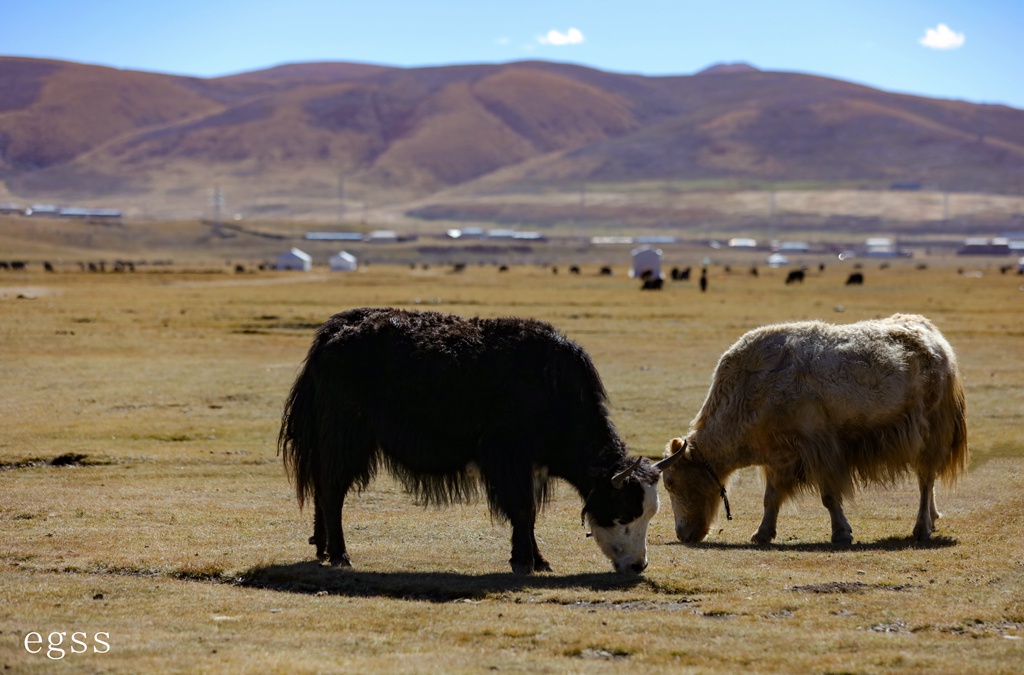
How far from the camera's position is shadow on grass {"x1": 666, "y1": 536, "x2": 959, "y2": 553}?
10.3m

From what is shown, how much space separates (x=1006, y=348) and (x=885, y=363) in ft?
66.0

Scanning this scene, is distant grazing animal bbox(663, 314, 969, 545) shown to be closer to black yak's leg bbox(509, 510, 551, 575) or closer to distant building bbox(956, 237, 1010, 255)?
black yak's leg bbox(509, 510, 551, 575)

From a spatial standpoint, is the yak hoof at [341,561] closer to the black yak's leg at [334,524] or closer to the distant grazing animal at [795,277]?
the black yak's leg at [334,524]

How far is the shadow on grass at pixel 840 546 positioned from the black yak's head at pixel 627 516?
157 cm

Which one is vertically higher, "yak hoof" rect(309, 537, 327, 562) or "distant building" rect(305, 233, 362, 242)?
"distant building" rect(305, 233, 362, 242)

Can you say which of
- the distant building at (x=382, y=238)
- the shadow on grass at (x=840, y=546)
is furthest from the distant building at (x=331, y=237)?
the shadow on grass at (x=840, y=546)

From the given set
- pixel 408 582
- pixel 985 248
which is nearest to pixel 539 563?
pixel 408 582

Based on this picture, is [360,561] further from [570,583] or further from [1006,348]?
[1006,348]

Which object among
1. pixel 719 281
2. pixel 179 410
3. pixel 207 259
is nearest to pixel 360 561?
pixel 179 410

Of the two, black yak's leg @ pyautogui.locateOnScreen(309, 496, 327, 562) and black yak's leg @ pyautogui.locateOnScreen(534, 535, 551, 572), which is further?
black yak's leg @ pyautogui.locateOnScreen(309, 496, 327, 562)

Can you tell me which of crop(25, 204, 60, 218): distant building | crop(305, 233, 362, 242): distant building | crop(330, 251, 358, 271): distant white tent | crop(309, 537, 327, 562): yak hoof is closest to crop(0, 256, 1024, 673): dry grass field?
crop(309, 537, 327, 562): yak hoof

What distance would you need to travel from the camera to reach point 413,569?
916 centimetres

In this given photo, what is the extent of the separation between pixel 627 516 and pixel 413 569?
65.7 inches

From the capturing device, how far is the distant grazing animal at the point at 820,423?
35.7 feet
